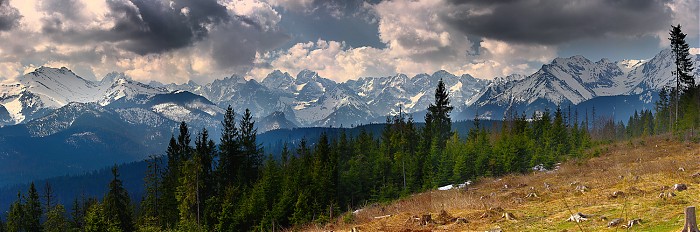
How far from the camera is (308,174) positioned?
177 ft

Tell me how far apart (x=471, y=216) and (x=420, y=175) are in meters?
45.6

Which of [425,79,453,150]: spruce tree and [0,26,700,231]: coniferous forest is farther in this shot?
[425,79,453,150]: spruce tree

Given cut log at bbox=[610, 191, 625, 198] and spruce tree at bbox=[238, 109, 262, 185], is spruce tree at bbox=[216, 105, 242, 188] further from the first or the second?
cut log at bbox=[610, 191, 625, 198]

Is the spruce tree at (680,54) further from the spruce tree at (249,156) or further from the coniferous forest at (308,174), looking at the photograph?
the spruce tree at (249,156)

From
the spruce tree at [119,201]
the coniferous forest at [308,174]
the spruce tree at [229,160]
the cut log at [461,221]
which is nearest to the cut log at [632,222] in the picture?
the cut log at [461,221]

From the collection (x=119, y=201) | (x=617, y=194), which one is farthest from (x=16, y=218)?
(x=617, y=194)

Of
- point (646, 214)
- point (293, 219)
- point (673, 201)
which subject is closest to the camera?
point (646, 214)

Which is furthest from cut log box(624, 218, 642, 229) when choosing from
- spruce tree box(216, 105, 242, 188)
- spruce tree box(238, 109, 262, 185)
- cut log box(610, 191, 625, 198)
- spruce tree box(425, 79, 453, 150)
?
spruce tree box(425, 79, 453, 150)

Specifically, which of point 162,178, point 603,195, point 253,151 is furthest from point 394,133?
point 603,195

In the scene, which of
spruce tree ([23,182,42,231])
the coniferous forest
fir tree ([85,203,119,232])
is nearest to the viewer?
fir tree ([85,203,119,232])

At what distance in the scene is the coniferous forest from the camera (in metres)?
47.7

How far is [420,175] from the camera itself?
58906mm

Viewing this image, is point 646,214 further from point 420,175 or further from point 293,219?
point 420,175

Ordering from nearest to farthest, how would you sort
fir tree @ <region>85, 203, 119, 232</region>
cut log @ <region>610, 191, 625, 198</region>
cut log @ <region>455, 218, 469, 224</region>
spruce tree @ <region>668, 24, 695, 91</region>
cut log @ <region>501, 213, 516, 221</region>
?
cut log @ <region>501, 213, 516, 221</region>
cut log @ <region>455, 218, 469, 224</region>
cut log @ <region>610, 191, 625, 198</region>
fir tree @ <region>85, 203, 119, 232</region>
spruce tree @ <region>668, 24, 695, 91</region>
